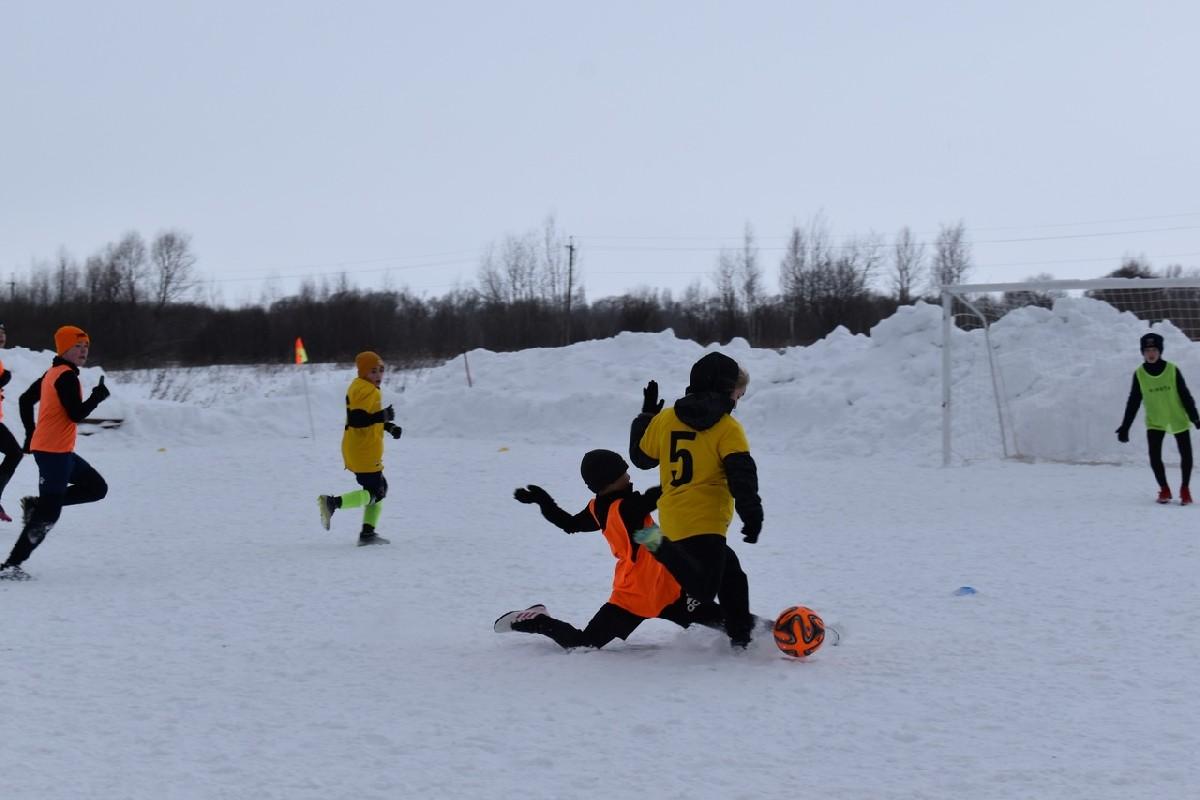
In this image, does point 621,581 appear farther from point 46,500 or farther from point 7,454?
point 7,454

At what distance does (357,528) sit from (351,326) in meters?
44.8

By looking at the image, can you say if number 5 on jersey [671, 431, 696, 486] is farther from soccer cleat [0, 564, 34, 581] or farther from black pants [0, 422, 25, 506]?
black pants [0, 422, 25, 506]

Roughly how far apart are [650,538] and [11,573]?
194 inches

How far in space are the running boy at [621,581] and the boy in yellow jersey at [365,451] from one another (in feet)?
13.0

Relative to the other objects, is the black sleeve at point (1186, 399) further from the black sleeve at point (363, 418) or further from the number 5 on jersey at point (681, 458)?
the number 5 on jersey at point (681, 458)

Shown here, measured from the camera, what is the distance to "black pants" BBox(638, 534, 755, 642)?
214 inches

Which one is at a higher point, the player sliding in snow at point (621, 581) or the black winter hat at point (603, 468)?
the black winter hat at point (603, 468)

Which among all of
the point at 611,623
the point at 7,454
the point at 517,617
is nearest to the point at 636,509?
the point at 611,623

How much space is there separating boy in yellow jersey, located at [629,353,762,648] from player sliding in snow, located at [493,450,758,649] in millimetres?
143

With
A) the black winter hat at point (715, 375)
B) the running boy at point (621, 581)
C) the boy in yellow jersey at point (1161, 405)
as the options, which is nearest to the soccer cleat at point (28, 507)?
the running boy at point (621, 581)

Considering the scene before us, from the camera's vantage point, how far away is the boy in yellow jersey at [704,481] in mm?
5449

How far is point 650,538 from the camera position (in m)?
5.33

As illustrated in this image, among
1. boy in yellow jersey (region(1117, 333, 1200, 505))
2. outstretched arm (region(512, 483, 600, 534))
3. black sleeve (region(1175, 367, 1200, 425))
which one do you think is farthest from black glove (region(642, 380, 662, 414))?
black sleeve (region(1175, 367, 1200, 425))

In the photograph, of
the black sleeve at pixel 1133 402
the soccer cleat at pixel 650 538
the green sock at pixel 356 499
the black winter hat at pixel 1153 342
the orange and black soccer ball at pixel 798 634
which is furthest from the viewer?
the black sleeve at pixel 1133 402
